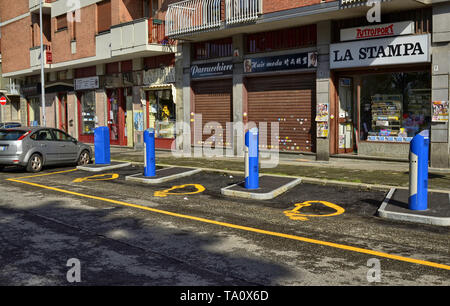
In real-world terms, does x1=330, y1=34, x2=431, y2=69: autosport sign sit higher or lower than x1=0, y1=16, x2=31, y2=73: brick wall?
lower

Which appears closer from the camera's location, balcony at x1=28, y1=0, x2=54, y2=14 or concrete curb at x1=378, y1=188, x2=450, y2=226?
concrete curb at x1=378, y1=188, x2=450, y2=226

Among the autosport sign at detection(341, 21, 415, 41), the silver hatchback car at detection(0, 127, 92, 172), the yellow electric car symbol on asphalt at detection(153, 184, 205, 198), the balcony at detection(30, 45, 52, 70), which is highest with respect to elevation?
the balcony at detection(30, 45, 52, 70)

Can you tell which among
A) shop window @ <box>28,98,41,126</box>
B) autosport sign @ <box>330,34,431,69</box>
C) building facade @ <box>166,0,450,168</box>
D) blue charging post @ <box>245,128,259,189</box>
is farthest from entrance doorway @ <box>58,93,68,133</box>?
blue charging post @ <box>245,128,259,189</box>

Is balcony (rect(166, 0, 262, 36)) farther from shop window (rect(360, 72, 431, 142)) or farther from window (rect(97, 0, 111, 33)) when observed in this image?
window (rect(97, 0, 111, 33))

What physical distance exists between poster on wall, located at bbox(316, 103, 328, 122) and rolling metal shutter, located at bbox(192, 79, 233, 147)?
425 cm

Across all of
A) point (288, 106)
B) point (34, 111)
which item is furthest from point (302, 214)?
point (34, 111)

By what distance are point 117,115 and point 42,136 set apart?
10.3m

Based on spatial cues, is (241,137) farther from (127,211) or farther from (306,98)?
(127,211)

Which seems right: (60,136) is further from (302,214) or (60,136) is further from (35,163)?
(302,214)

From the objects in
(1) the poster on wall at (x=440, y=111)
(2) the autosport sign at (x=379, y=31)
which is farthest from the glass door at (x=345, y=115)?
(1) the poster on wall at (x=440, y=111)

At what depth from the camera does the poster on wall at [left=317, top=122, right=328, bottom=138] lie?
15383mm

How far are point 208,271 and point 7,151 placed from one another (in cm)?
1057

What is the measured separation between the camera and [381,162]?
14.5 meters

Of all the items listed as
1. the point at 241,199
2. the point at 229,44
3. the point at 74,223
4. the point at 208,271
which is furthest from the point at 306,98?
the point at 208,271
